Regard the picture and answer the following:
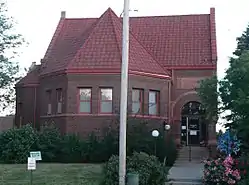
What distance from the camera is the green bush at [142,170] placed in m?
17.6

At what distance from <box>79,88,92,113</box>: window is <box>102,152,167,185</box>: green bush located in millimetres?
12600

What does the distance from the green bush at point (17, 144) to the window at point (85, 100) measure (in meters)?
3.66

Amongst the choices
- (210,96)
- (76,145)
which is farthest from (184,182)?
(76,145)

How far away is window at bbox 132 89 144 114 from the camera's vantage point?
30953 millimetres

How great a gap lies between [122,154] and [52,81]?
670 inches

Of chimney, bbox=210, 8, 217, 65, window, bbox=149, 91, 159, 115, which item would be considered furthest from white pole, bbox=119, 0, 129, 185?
chimney, bbox=210, 8, 217, 65

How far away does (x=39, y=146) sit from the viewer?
91.9 feet

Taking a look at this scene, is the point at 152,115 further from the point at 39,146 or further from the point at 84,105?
the point at 39,146

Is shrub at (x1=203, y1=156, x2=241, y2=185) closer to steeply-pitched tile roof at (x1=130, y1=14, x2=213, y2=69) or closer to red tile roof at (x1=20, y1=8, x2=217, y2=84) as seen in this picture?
red tile roof at (x1=20, y1=8, x2=217, y2=84)

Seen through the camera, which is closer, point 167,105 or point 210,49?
point 167,105

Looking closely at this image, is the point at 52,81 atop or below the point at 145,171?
atop

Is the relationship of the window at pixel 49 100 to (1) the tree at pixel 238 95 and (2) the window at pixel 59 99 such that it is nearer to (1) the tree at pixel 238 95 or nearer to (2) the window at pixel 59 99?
(2) the window at pixel 59 99

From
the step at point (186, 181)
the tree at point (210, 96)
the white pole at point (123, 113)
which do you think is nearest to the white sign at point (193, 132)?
the tree at point (210, 96)

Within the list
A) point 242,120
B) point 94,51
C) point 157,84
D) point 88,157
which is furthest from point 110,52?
point 242,120
